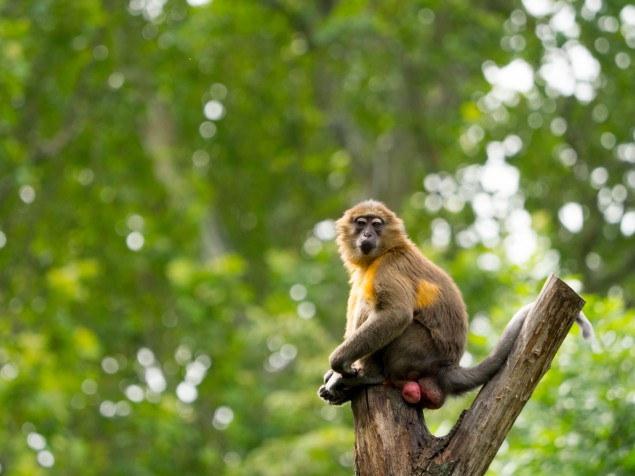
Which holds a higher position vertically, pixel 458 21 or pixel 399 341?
pixel 458 21

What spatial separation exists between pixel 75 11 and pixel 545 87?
328 inches

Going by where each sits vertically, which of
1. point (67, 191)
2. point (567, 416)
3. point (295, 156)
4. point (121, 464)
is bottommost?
point (121, 464)

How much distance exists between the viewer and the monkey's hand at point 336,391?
276 inches

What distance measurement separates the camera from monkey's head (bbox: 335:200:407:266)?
790 cm

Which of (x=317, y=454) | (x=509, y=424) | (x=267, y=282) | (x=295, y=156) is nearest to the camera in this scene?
(x=509, y=424)

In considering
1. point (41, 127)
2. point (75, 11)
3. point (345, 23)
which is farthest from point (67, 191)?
point (345, 23)

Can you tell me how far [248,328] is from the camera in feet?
66.2

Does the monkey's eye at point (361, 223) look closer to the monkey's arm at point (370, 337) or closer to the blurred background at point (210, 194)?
the monkey's arm at point (370, 337)

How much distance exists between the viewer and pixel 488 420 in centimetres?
635

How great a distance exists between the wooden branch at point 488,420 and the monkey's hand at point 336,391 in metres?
0.51

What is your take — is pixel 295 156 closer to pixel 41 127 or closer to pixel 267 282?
pixel 267 282

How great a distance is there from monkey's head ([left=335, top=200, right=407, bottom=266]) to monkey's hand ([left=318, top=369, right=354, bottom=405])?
1117 millimetres

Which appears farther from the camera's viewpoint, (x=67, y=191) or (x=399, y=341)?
(x=67, y=191)

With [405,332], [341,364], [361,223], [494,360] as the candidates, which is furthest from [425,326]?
[361,223]
